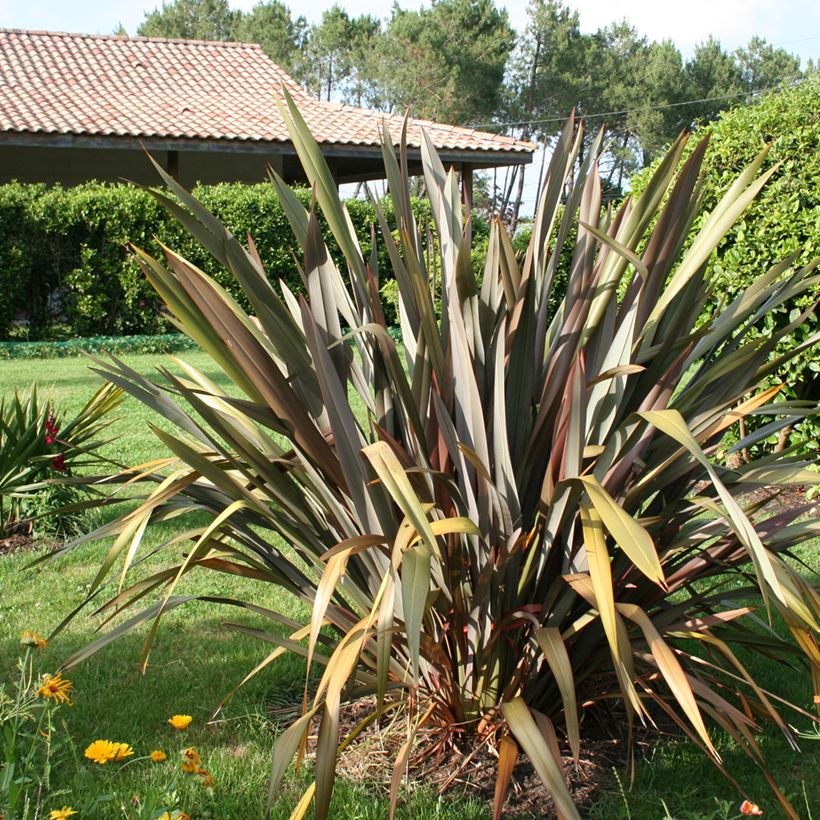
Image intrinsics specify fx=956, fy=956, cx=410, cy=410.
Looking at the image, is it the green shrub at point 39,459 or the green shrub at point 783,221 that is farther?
the green shrub at point 783,221

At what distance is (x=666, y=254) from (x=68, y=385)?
772cm

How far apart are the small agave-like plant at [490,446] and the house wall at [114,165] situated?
16411 millimetres

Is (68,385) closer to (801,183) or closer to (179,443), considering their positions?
(801,183)

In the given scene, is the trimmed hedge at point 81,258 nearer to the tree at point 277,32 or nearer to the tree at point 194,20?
the tree at point 277,32

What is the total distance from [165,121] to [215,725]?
1630 cm

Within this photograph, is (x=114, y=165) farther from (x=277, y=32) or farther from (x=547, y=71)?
(x=277, y=32)

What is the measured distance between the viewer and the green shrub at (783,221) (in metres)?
5.29

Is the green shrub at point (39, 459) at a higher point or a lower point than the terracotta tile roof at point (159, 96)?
lower

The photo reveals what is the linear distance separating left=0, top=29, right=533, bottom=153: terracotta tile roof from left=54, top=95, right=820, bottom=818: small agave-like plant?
1342 cm


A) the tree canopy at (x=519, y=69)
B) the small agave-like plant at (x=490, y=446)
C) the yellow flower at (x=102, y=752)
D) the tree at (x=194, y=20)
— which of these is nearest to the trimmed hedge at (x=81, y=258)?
the small agave-like plant at (x=490, y=446)

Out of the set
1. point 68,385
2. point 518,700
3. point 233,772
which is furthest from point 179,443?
point 68,385

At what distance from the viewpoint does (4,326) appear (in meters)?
13.1

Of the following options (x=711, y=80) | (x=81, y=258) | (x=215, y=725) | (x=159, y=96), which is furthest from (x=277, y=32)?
(x=215, y=725)

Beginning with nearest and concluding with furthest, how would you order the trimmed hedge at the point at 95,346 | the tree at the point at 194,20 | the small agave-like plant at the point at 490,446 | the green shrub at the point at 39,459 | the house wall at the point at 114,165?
the small agave-like plant at the point at 490,446, the green shrub at the point at 39,459, the trimmed hedge at the point at 95,346, the house wall at the point at 114,165, the tree at the point at 194,20
